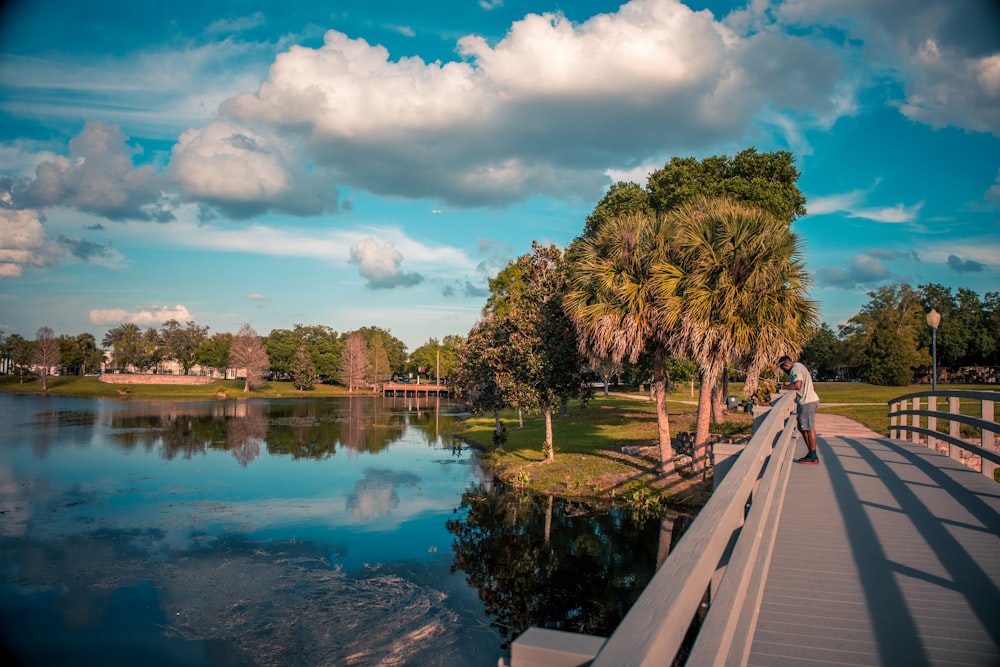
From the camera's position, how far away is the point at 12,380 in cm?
10481

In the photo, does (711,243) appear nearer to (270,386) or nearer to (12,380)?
(270,386)

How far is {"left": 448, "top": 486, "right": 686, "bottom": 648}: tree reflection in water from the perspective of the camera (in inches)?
458

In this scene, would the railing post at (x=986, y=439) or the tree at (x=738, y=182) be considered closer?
the railing post at (x=986, y=439)

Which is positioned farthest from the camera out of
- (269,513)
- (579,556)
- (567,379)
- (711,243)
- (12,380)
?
(12,380)

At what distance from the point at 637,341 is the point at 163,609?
13061mm

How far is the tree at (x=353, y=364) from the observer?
10994 centimetres

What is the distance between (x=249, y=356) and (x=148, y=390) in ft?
47.5

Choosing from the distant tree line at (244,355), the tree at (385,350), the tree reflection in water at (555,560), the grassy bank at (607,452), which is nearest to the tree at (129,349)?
the distant tree line at (244,355)

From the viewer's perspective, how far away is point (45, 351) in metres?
93.9

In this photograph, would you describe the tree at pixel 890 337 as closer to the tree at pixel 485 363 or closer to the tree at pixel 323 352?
the tree at pixel 485 363

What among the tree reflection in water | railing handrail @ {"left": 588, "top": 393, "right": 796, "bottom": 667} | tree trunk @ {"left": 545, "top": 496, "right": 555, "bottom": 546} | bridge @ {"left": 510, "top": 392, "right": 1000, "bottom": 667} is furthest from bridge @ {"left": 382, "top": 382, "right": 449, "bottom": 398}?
railing handrail @ {"left": 588, "top": 393, "right": 796, "bottom": 667}

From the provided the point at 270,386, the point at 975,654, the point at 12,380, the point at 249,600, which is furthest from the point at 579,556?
the point at 12,380

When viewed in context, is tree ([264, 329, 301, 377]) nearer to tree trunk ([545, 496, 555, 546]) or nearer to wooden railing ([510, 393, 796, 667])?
tree trunk ([545, 496, 555, 546])

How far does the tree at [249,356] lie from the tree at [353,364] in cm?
1356
